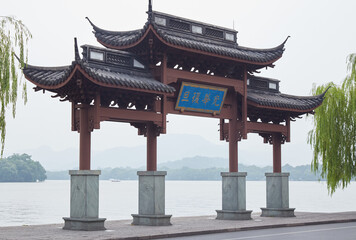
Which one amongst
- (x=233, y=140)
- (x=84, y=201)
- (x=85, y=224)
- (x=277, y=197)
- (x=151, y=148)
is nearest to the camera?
(x=85, y=224)

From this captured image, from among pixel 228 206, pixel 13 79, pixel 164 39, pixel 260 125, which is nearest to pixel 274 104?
pixel 260 125

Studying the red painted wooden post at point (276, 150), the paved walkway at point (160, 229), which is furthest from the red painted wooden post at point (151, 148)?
the red painted wooden post at point (276, 150)

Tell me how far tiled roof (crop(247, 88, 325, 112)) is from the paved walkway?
396 cm

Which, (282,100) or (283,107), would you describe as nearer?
(283,107)

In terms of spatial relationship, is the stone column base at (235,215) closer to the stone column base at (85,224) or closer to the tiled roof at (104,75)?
the tiled roof at (104,75)

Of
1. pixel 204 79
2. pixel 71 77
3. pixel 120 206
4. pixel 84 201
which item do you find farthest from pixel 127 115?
pixel 120 206

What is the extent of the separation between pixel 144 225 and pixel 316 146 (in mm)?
10758

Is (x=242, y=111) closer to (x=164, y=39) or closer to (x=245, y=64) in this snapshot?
(x=245, y=64)

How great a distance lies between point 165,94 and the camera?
18.2m

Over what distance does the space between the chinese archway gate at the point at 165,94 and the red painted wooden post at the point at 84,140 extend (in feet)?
0.09

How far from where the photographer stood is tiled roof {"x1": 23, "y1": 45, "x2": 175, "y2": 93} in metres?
16.2

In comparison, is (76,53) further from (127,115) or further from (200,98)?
(200,98)

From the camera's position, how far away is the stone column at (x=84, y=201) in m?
16.5

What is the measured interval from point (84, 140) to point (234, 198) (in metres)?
6.11
